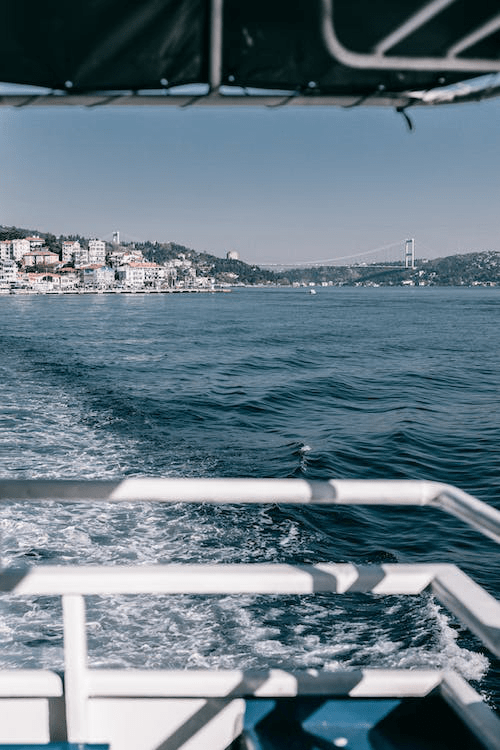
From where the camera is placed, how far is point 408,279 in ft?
502

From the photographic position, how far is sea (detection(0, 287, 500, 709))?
3.96m

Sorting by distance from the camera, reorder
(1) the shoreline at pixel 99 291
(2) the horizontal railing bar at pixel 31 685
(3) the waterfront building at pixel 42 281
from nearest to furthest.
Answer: (2) the horizontal railing bar at pixel 31 685 → (1) the shoreline at pixel 99 291 → (3) the waterfront building at pixel 42 281

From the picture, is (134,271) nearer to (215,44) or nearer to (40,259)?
(40,259)

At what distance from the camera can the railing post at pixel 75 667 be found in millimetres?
1299

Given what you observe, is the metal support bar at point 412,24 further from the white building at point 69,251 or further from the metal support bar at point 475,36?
the white building at point 69,251

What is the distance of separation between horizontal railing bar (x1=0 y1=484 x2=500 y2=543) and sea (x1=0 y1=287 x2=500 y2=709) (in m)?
2.79

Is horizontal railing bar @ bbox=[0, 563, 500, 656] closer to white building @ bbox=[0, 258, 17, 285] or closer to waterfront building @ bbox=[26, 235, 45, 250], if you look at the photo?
white building @ bbox=[0, 258, 17, 285]

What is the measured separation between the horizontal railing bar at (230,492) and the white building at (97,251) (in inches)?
5527

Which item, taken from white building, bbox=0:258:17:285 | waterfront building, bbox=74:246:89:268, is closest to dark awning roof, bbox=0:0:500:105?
white building, bbox=0:258:17:285

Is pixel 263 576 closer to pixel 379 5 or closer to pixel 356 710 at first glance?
pixel 356 710

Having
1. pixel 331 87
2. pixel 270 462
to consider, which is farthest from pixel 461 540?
pixel 331 87

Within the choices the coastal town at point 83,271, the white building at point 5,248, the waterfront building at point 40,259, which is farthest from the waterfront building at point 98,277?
the white building at point 5,248

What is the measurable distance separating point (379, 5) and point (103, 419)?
34.4 feet

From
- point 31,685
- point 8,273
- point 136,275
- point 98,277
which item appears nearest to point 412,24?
point 31,685
